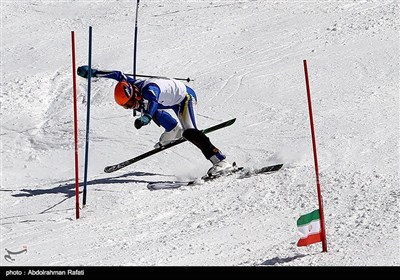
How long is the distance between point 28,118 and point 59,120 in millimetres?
637

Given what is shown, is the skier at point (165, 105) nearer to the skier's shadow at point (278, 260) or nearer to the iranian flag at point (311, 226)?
the skier's shadow at point (278, 260)

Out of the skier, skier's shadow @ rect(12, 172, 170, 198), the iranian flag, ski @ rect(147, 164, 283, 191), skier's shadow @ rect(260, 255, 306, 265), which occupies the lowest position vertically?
skier's shadow @ rect(260, 255, 306, 265)

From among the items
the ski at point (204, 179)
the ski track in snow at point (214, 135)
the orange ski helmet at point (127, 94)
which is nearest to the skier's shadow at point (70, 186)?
the ski track in snow at point (214, 135)

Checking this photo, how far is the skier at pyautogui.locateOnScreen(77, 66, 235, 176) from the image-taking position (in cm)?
984

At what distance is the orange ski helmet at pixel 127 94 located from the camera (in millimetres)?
9906

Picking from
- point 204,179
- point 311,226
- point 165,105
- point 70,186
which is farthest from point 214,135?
point 311,226

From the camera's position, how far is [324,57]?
1443 centimetres

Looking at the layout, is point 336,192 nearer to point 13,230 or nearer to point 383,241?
point 383,241

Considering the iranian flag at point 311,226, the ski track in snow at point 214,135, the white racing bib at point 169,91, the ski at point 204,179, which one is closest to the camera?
the iranian flag at point 311,226

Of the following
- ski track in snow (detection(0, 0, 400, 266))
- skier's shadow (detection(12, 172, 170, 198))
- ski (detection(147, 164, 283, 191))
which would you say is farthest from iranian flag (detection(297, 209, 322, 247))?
skier's shadow (detection(12, 172, 170, 198))

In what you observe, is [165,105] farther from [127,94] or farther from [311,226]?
[311,226]

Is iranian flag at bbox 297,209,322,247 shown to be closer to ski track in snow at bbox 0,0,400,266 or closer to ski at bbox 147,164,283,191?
ski track in snow at bbox 0,0,400,266

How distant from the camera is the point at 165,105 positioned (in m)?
10.5

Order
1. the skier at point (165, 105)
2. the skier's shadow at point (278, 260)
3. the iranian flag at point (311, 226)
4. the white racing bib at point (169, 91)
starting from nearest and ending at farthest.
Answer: the iranian flag at point (311, 226) < the skier's shadow at point (278, 260) < the skier at point (165, 105) < the white racing bib at point (169, 91)
